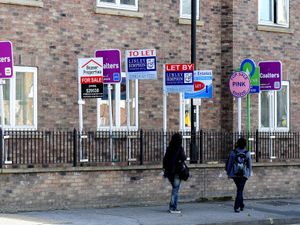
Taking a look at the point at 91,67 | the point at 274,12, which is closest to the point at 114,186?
the point at 91,67

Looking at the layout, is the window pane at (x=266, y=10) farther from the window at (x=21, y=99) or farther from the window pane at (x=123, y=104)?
the window at (x=21, y=99)

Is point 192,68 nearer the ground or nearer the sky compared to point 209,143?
nearer the sky

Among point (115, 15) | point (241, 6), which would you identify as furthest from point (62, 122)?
point (241, 6)

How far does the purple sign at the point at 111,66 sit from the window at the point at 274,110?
A: 6.85 meters

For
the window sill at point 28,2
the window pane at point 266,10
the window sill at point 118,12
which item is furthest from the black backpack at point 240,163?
the window pane at point 266,10

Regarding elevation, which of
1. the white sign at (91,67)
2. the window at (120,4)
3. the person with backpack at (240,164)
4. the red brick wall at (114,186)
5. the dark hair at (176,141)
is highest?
the window at (120,4)

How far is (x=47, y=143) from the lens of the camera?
1986 centimetres

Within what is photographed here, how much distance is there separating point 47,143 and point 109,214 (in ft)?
9.57

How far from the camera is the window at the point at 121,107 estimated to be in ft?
72.0

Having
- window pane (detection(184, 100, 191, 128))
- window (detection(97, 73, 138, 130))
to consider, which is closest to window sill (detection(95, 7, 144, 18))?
window (detection(97, 73, 138, 130))

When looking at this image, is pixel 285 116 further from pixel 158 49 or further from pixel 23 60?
pixel 23 60

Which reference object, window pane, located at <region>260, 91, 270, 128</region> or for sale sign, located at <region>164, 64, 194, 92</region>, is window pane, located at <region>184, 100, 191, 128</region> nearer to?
for sale sign, located at <region>164, 64, 194, 92</region>

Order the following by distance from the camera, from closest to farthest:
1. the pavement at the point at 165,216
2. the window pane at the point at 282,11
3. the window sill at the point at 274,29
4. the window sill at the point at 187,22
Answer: the pavement at the point at 165,216
the window sill at the point at 187,22
the window sill at the point at 274,29
the window pane at the point at 282,11

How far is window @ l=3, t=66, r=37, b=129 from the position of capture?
66.4 feet
